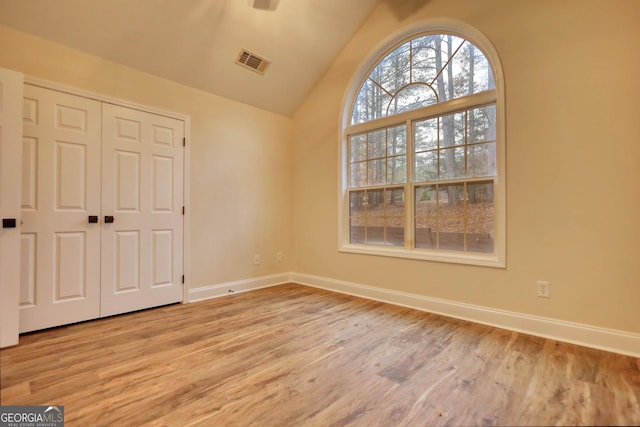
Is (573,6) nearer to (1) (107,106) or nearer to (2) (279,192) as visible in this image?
(2) (279,192)

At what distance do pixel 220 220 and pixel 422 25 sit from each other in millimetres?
3095

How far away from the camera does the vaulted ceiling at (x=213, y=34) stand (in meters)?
2.46

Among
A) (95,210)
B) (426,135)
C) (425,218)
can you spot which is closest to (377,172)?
(426,135)

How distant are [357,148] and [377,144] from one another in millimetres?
288

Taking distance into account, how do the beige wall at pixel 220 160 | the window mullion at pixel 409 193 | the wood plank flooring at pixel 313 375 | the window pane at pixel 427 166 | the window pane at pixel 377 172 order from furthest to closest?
the window pane at pixel 377 172, the window mullion at pixel 409 193, the window pane at pixel 427 166, the beige wall at pixel 220 160, the wood plank flooring at pixel 313 375

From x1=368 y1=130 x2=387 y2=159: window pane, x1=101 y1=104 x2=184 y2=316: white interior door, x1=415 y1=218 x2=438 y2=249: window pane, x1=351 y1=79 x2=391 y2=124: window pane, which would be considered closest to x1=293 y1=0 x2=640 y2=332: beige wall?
x1=415 y1=218 x2=438 y2=249: window pane

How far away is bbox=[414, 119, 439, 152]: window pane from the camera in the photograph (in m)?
3.08

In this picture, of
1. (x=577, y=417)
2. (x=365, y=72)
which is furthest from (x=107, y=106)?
(x=577, y=417)

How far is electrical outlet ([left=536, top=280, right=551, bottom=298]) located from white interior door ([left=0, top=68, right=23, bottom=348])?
401 centimetres

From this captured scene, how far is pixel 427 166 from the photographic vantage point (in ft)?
10.3

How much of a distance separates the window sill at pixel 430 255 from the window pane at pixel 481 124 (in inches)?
42.4

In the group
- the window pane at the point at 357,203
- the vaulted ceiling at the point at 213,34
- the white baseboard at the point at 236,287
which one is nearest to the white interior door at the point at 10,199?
the vaulted ceiling at the point at 213,34

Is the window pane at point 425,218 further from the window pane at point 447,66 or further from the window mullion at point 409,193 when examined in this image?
the window pane at point 447,66

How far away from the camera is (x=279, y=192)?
14.1ft
